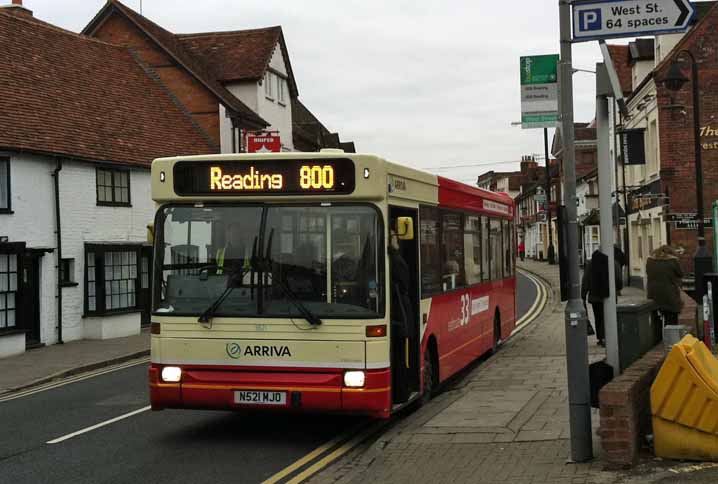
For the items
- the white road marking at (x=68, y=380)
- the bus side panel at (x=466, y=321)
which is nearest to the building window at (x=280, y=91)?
the white road marking at (x=68, y=380)

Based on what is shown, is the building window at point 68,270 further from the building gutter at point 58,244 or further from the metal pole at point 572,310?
the metal pole at point 572,310

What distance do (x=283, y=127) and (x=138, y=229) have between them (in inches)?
682

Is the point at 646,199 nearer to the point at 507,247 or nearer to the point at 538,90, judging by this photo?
the point at 507,247

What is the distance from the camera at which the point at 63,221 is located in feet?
80.3

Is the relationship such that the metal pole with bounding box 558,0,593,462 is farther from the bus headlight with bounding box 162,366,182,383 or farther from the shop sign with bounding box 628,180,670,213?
the shop sign with bounding box 628,180,670,213

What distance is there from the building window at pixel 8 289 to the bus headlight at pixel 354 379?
15.0 metres

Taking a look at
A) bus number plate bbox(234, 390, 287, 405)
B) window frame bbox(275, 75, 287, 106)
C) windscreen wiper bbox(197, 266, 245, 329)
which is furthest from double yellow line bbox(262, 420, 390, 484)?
window frame bbox(275, 75, 287, 106)

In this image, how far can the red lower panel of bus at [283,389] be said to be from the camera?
30.2ft

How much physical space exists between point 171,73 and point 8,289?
17.5 m

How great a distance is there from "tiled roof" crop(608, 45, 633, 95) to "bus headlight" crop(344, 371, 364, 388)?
40.6m

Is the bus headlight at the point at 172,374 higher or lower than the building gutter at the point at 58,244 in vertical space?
lower

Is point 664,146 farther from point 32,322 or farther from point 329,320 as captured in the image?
point 329,320

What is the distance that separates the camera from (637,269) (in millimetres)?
40812

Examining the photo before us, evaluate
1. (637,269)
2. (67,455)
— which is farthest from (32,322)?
(637,269)
